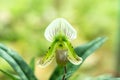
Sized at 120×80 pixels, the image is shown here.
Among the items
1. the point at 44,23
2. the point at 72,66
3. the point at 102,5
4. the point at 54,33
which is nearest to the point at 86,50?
the point at 72,66

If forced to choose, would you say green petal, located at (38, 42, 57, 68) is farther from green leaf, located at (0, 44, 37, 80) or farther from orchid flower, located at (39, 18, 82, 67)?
green leaf, located at (0, 44, 37, 80)

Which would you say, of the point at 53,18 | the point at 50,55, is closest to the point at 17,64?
the point at 50,55

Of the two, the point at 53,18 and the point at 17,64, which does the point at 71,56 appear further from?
the point at 53,18

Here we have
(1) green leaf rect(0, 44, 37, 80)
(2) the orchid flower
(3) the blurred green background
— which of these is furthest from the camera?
(3) the blurred green background

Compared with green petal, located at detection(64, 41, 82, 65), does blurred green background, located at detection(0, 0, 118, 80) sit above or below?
above

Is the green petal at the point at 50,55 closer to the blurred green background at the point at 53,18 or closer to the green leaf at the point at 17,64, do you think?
the green leaf at the point at 17,64

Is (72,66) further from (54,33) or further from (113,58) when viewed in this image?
(113,58)

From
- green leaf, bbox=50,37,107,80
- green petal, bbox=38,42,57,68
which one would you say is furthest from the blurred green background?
green petal, bbox=38,42,57,68
